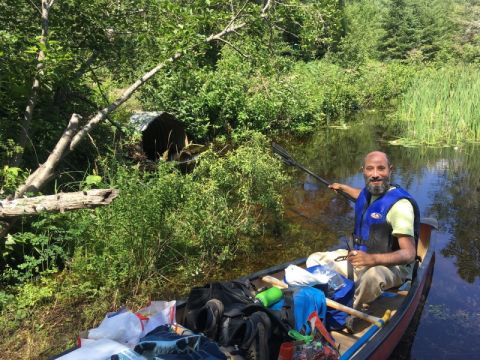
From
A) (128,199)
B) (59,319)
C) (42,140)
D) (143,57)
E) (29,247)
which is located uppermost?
(143,57)

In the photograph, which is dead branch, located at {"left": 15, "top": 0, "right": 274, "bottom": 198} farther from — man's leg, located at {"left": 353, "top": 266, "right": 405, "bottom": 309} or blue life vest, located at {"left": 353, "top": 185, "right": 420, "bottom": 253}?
man's leg, located at {"left": 353, "top": 266, "right": 405, "bottom": 309}

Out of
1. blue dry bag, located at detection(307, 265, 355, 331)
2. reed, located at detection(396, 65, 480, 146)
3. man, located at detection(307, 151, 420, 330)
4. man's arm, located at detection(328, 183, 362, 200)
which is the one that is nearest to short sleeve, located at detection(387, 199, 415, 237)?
man, located at detection(307, 151, 420, 330)

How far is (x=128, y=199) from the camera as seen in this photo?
4953mm

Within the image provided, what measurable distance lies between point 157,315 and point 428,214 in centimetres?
623

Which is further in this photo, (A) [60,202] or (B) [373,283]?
(B) [373,283]

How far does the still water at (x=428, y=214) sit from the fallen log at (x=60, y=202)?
3.27m

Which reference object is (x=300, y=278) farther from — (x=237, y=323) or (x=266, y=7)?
(x=266, y=7)

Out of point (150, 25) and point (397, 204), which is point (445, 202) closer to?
point (397, 204)

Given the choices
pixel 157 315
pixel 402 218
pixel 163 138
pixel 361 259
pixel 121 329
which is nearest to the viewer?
pixel 121 329

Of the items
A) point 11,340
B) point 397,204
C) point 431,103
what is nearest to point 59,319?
point 11,340

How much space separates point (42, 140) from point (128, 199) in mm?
2057

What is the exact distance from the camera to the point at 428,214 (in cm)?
810

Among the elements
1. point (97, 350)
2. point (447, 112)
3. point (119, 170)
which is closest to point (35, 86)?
point (119, 170)

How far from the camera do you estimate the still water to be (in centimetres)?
484
